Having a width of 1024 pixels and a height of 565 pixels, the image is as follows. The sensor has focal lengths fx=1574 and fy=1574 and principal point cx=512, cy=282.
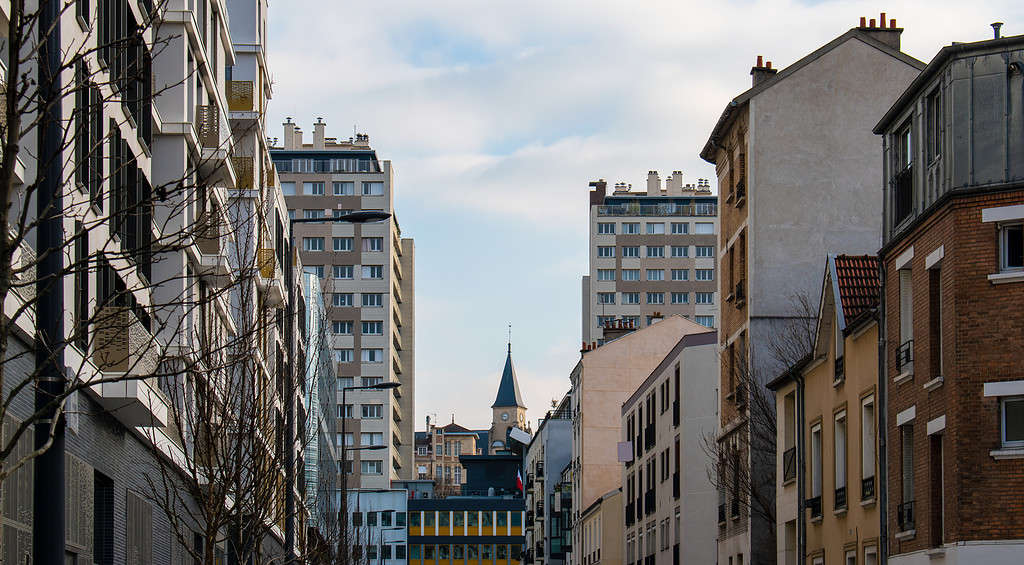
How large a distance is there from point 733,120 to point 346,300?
108731 mm

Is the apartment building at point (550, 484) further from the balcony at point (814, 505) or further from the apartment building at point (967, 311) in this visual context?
the apartment building at point (967, 311)

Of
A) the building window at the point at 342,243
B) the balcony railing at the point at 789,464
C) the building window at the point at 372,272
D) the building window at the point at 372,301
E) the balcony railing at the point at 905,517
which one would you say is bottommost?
the balcony railing at the point at 905,517

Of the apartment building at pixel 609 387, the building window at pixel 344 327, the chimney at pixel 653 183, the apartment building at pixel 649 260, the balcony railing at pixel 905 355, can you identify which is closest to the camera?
the balcony railing at pixel 905 355

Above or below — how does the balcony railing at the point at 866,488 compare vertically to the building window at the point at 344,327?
below

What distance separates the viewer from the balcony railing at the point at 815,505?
34344mm

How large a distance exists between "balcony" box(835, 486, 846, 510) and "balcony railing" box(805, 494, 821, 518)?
1554 millimetres

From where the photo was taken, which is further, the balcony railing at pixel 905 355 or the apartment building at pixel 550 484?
the apartment building at pixel 550 484

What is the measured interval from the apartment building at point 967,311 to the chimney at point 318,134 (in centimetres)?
13443

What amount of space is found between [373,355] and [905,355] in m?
127

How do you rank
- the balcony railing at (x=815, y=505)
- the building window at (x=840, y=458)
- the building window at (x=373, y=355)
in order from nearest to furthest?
the building window at (x=840, y=458) < the balcony railing at (x=815, y=505) < the building window at (x=373, y=355)

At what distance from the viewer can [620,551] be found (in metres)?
72.6

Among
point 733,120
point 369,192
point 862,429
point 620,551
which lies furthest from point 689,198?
point 862,429

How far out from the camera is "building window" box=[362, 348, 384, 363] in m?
152

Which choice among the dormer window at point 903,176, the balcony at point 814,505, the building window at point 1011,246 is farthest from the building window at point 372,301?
the building window at point 1011,246
